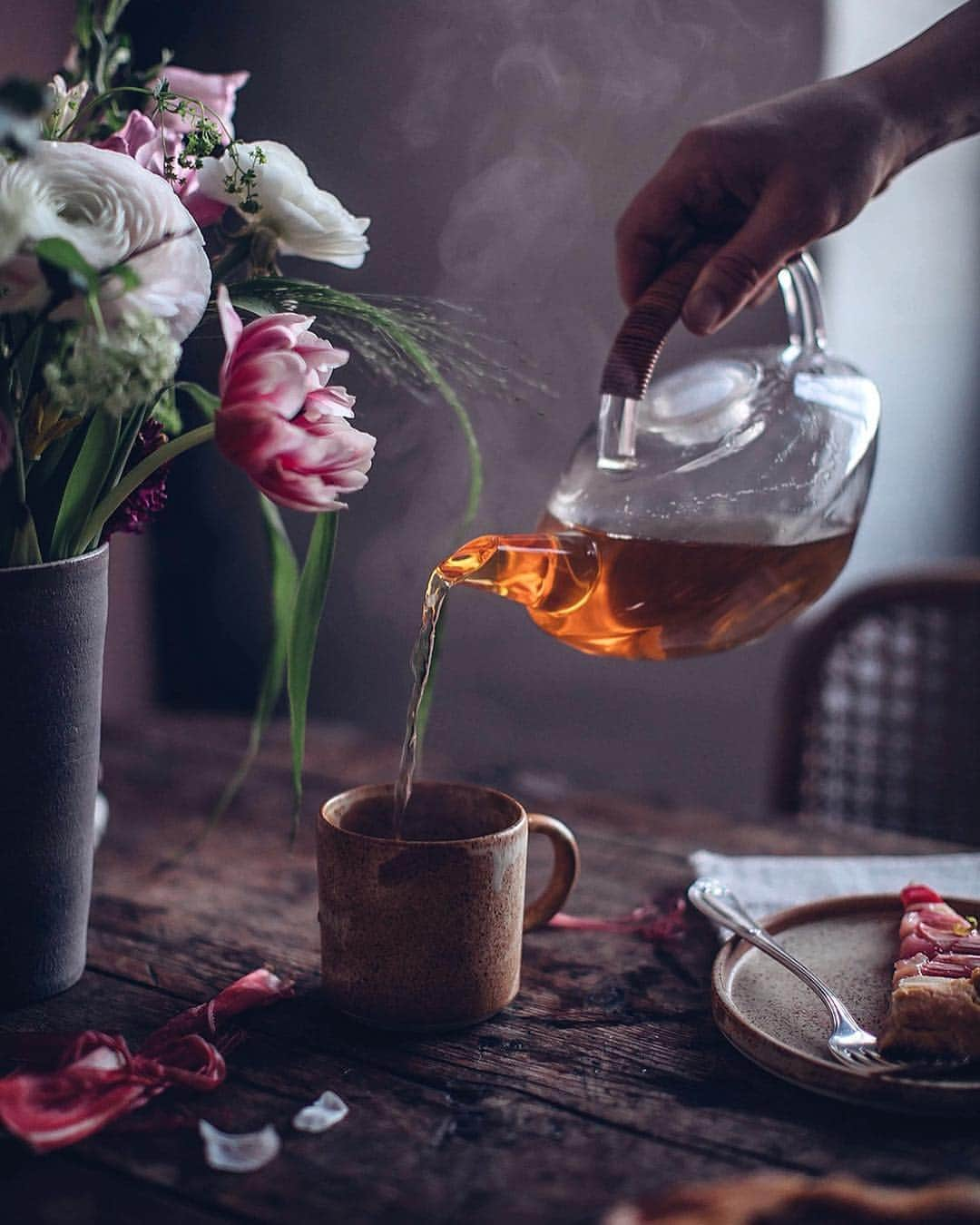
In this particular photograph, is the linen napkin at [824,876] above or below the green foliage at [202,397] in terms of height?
below

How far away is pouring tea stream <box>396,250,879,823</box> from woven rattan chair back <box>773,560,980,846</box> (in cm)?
57

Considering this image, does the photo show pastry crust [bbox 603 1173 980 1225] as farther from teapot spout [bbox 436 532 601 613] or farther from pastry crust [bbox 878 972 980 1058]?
teapot spout [bbox 436 532 601 613]

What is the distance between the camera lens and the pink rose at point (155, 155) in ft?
2.44

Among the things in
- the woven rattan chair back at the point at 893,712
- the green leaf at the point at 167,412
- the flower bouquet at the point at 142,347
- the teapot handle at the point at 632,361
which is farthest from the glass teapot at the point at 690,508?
the woven rattan chair back at the point at 893,712

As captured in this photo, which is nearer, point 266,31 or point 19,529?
point 19,529

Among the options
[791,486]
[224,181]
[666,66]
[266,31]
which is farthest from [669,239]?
[266,31]

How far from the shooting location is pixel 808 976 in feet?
2.51

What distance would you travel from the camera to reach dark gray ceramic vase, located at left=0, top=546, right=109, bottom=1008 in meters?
0.73

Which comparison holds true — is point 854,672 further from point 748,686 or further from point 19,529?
point 19,529

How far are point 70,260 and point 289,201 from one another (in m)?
0.20

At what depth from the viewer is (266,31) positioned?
215 centimetres

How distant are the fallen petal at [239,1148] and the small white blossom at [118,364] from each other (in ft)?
1.24

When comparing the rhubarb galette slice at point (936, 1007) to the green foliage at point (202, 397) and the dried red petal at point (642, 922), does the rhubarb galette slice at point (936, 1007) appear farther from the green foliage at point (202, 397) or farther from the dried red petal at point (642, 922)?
the green foliage at point (202, 397)

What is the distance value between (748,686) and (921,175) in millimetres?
953
